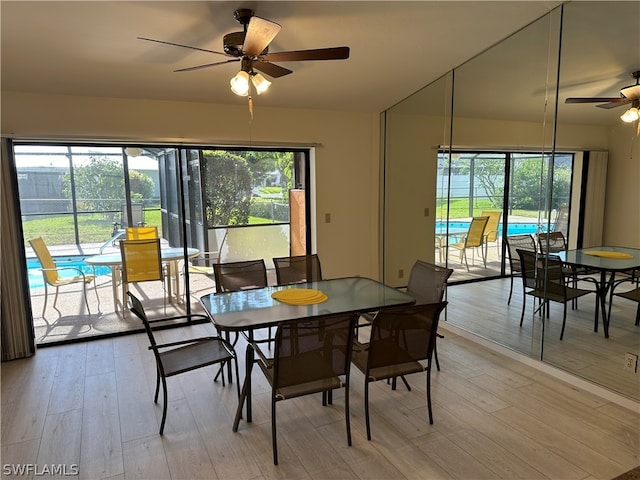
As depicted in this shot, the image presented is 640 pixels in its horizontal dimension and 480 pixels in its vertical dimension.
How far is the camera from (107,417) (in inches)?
103

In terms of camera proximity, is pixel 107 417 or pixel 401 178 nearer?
pixel 107 417

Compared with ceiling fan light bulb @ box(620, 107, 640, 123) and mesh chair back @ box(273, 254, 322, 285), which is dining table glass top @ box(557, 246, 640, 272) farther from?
mesh chair back @ box(273, 254, 322, 285)

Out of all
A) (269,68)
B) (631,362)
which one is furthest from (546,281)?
(269,68)

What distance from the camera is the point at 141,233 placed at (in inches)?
165

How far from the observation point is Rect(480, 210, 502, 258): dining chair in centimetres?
366

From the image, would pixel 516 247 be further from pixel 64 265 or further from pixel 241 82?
pixel 64 265

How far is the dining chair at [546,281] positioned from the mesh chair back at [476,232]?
0.58 meters

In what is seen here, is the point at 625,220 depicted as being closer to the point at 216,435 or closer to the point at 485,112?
the point at 485,112

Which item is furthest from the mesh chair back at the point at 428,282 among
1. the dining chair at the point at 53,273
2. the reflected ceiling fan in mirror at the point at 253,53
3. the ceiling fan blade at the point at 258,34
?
the dining chair at the point at 53,273

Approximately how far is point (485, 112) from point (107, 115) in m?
3.62

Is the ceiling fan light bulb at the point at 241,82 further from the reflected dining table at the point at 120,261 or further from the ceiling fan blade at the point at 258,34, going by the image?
the reflected dining table at the point at 120,261

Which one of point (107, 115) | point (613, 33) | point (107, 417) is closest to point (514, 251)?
point (613, 33)

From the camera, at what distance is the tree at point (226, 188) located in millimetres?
4441

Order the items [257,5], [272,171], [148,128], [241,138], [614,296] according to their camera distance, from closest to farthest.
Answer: [257,5] → [614,296] → [148,128] → [241,138] → [272,171]
